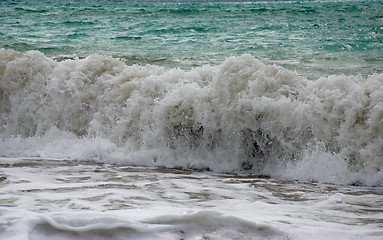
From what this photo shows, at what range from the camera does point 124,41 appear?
15875mm

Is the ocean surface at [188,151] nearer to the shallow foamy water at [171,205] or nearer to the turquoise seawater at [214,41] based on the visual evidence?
the shallow foamy water at [171,205]

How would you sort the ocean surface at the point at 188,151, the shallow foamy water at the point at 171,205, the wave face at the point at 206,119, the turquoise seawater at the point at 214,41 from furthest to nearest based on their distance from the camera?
1. the turquoise seawater at the point at 214,41
2. the wave face at the point at 206,119
3. the ocean surface at the point at 188,151
4. the shallow foamy water at the point at 171,205

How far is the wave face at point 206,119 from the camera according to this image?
5.54 meters

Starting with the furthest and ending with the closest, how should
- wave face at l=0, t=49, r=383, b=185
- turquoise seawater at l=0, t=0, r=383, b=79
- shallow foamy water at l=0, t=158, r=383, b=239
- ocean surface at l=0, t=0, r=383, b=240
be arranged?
turquoise seawater at l=0, t=0, r=383, b=79, wave face at l=0, t=49, r=383, b=185, ocean surface at l=0, t=0, r=383, b=240, shallow foamy water at l=0, t=158, r=383, b=239

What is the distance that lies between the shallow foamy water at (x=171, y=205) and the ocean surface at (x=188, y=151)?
0.05 feet

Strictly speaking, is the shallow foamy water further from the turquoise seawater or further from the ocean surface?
the turquoise seawater

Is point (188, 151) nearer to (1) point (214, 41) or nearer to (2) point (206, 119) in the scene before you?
(2) point (206, 119)

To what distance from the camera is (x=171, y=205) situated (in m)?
3.78

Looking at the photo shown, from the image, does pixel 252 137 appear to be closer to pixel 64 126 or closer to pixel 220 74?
pixel 220 74

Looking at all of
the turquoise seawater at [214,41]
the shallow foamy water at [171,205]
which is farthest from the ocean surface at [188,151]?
the turquoise seawater at [214,41]

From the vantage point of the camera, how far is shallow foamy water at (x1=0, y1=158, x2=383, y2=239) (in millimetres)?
3113

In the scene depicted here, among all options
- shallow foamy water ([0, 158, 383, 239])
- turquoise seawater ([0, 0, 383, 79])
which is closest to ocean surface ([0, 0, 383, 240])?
shallow foamy water ([0, 158, 383, 239])

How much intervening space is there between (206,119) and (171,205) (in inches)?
101

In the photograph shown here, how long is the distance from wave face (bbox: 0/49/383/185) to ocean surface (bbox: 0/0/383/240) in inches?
0.7
